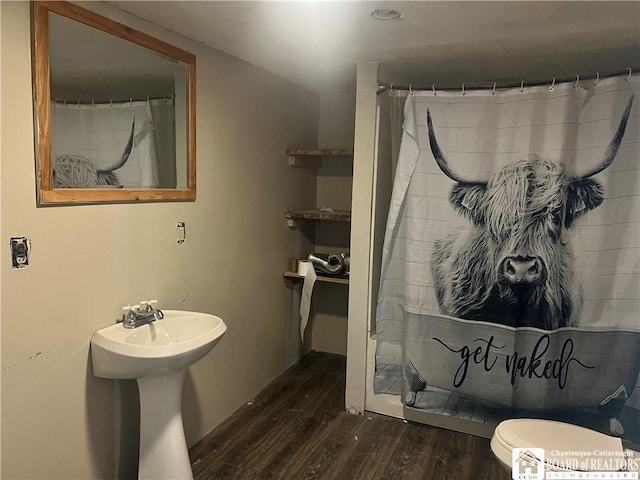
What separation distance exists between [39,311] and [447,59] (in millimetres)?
2261

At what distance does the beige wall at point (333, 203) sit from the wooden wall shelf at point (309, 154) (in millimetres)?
236

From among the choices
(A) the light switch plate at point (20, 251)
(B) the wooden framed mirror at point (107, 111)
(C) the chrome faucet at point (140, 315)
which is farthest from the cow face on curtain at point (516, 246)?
(A) the light switch plate at point (20, 251)

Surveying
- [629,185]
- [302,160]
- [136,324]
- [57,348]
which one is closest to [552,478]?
[629,185]

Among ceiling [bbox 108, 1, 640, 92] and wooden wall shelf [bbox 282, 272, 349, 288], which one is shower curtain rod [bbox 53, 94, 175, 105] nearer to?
ceiling [bbox 108, 1, 640, 92]

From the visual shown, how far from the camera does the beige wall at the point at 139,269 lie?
1.64m

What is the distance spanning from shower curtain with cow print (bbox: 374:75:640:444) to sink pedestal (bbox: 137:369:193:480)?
129 centimetres

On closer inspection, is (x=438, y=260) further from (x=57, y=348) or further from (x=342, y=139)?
(x=57, y=348)

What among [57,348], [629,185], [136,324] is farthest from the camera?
[629,185]

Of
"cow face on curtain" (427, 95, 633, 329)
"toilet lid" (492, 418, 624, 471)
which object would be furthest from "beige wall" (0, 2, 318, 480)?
"toilet lid" (492, 418, 624, 471)

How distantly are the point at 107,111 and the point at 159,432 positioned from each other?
52.6 inches

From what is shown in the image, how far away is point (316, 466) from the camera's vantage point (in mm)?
2416

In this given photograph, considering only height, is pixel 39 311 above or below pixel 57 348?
above
